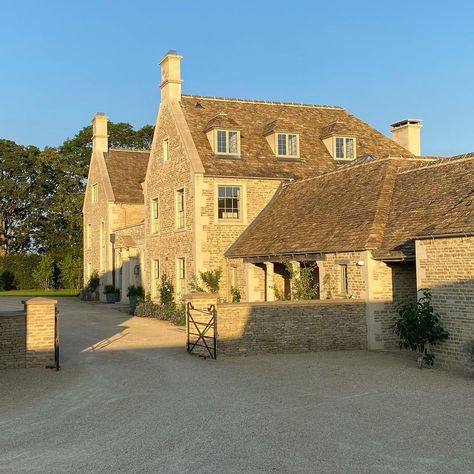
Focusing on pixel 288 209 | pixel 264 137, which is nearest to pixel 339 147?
pixel 264 137

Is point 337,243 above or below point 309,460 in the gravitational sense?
above

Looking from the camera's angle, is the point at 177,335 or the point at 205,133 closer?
the point at 177,335

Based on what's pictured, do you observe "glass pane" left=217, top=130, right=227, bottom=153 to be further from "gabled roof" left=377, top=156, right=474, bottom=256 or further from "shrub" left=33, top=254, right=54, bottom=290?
"shrub" left=33, top=254, right=54, bottom=290

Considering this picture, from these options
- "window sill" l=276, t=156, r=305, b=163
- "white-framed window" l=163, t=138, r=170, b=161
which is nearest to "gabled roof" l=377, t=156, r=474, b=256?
"window sill" l=276, t=156, r=305, b=163

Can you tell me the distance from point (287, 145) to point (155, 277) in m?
9.18

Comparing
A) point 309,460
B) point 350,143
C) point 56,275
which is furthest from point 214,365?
point 56,275

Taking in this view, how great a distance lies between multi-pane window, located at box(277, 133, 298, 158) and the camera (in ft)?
95.6

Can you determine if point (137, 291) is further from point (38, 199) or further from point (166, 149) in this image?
point (38, 199)

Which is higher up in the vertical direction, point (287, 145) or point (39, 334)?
point (287, 145)

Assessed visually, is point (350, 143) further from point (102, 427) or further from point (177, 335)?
point (102, 427)

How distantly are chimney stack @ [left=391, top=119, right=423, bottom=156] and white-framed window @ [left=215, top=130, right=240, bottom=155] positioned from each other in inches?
379

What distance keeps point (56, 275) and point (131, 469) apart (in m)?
47.4

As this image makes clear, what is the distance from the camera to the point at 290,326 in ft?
56.2

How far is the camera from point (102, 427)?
30.9 feet
